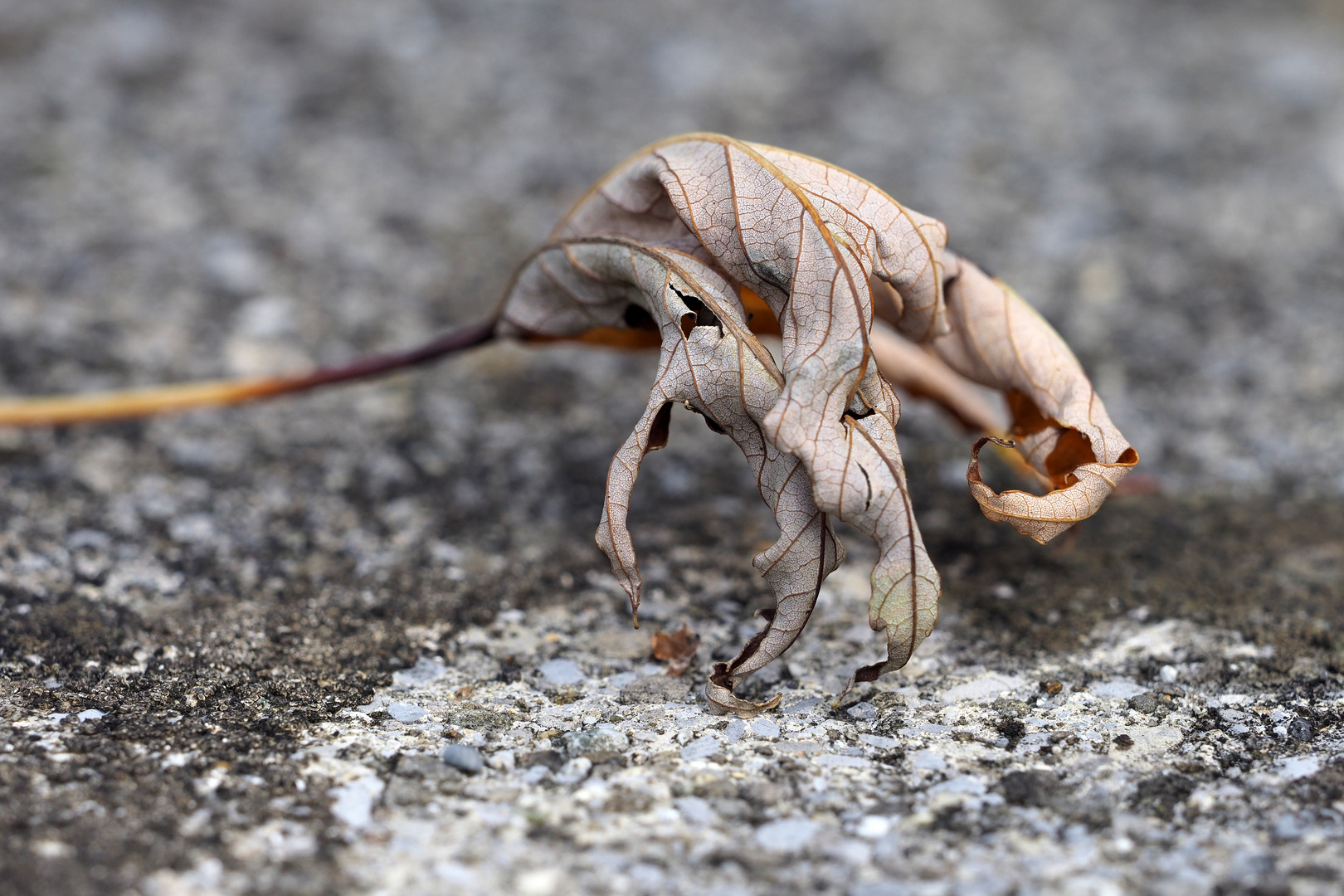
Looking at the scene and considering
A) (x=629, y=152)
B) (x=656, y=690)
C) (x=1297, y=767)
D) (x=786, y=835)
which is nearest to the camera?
(x=786, y=835)

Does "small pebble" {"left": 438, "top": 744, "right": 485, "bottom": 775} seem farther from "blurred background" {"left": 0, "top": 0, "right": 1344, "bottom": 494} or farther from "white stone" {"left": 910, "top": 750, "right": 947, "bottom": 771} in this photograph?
"blurred background" {"left": 0, "top": 0, "right": 1344, "bottom": 494}

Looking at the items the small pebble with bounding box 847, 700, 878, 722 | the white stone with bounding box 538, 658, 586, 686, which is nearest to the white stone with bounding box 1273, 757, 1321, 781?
the small pebble with bounding box 847, 700, 878, 722

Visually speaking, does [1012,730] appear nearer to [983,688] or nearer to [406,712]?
[983,688]

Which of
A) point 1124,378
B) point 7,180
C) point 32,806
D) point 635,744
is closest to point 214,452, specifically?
point 32,806

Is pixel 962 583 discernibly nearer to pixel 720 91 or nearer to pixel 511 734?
pixel 511 734

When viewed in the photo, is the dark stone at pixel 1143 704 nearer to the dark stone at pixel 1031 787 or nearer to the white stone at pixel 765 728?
the dark stone at pixel 1031 787

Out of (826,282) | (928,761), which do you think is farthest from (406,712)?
(826,282)
